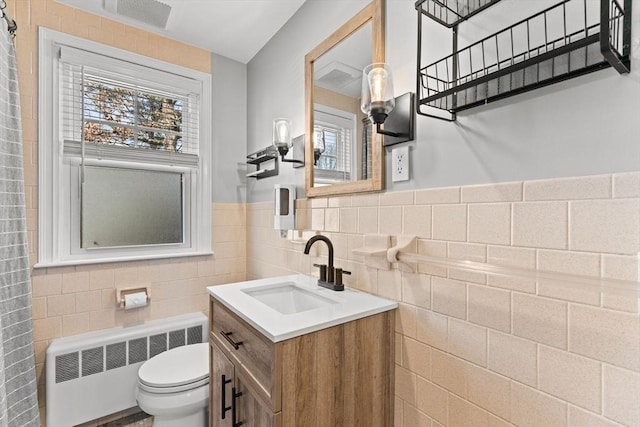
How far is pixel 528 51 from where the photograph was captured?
807 mm

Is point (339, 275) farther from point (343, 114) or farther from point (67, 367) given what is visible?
point (67, 367)

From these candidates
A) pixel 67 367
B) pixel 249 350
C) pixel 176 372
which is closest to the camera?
pixel 249 350

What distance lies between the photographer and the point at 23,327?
1.58 meters

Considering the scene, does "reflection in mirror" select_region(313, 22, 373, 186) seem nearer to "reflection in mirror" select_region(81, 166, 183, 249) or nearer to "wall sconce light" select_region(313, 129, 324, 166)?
"wall sconce light" select_region(313, 129, 324, 166)

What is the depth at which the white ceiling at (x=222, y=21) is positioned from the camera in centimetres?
182

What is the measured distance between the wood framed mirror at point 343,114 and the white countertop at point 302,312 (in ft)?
1.52

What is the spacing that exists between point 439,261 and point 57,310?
84.7 inches

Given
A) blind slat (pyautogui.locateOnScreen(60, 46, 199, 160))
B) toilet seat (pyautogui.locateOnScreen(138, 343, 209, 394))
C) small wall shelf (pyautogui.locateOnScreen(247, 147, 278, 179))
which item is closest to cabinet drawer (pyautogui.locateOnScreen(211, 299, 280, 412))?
toilet seat (pyautogui.locateOnScreen(138, 343, 209, 394))

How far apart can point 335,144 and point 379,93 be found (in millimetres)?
457

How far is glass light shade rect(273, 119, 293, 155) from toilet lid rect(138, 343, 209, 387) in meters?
1.27

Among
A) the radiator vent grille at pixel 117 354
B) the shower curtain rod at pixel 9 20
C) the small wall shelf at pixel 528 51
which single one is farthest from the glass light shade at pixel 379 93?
the radiator vent grille at pixel 117 354

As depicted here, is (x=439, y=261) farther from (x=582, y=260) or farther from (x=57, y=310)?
(x=57, y=310)

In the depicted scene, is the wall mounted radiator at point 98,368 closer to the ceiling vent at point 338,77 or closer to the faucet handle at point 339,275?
the faucet handle at point 339,275

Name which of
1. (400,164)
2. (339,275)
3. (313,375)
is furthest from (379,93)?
(313,375)
